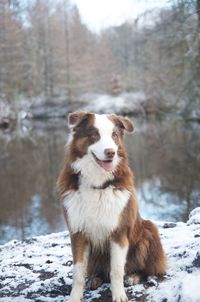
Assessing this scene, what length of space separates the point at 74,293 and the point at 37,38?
153 feet

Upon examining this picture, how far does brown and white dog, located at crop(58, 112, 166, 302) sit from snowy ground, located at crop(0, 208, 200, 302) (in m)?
0.32

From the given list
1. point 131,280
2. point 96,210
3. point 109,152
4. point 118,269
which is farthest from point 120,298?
point 109,152

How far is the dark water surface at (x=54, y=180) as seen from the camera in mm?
9461

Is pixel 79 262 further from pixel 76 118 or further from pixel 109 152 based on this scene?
pixel 76 118

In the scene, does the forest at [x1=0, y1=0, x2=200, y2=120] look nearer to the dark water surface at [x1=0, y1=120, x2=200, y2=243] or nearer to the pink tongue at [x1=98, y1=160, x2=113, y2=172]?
the dark water surface at [x1=0, y1=120, x2=200, y2=243]

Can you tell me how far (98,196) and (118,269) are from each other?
2.17 feet

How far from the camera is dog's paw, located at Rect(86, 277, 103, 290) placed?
408 cm

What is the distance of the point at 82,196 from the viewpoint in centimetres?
372

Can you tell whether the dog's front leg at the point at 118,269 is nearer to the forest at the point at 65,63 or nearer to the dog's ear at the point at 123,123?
the dog's ear at the point at 123,123

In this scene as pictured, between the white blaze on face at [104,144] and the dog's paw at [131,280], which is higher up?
the white blaze on face at [104,144]

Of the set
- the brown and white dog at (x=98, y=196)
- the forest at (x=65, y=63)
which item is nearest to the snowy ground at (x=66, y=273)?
the brown and white dog at (x=98, y=196)

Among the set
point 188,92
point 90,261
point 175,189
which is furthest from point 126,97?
point 90,261

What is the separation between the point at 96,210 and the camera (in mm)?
3686

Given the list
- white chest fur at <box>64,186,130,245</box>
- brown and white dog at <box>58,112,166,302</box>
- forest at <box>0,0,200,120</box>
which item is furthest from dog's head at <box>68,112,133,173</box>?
forest at <box>0,0,200,120</box>
